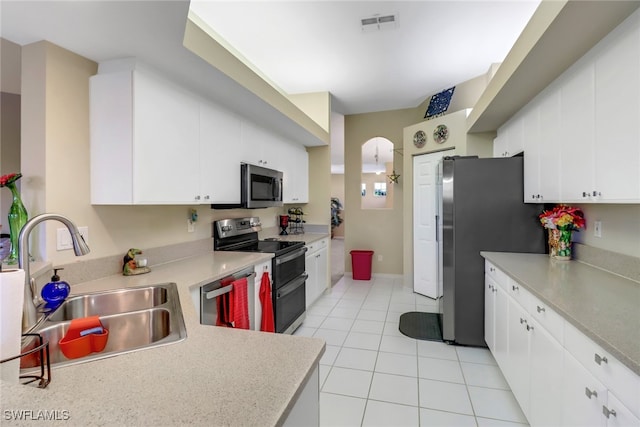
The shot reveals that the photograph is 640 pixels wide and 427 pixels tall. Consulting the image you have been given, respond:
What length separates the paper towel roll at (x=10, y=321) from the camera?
0.75 metres

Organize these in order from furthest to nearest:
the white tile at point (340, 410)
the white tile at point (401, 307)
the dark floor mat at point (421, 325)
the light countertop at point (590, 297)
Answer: the white tile at point (401, 307) < the dark floor mat at point (421, 325) < the white tile at point (340, 410) < the light countertop at point (590, 297)

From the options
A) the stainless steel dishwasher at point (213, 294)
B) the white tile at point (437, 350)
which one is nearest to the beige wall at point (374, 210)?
the white tile at point (437, 350)

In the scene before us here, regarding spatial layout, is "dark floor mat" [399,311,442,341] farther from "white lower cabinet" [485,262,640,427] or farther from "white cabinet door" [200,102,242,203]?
→ "white cabinet door" [200,102,242,203]

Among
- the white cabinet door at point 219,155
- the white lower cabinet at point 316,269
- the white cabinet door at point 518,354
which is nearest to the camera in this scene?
the white cabinet door at point 518,354

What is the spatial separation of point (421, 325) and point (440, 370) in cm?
90

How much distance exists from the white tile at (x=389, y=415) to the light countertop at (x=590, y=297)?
3.39 ft

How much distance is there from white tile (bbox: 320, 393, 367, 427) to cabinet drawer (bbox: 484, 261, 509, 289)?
4.11 feet

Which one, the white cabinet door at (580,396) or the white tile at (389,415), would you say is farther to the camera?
the white tile at (389,415)

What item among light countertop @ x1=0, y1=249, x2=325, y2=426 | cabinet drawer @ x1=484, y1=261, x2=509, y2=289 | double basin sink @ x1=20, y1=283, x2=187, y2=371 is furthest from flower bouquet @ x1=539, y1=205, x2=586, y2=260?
double basin sink @ x1=20, y1=283, x2=187, y2=371

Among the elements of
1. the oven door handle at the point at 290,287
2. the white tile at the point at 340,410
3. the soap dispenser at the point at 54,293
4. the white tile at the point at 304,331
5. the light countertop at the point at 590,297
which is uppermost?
the soap dispenser at the point at 54,293

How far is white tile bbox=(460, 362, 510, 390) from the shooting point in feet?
7.31

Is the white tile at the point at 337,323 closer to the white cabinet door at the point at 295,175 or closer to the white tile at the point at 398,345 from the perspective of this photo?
the white tile at the point at 398,345

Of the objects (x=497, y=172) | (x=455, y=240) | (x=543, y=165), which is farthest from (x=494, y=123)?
(x=455, y=240)

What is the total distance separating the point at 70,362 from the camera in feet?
2.93
